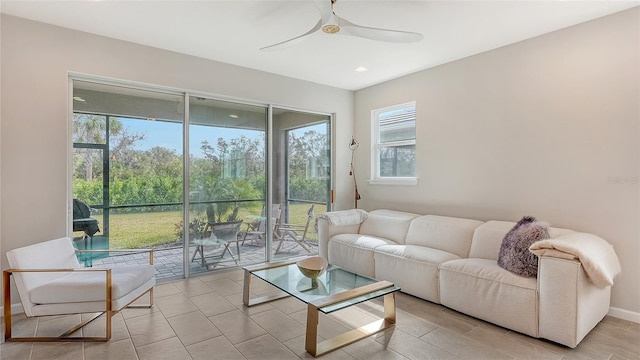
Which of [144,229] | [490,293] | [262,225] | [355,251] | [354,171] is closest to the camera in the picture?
[490,293]

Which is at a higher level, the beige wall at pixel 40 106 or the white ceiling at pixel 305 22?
the white ceiling at pixel 305 22

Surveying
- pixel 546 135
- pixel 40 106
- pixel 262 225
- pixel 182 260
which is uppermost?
pixel 40 106

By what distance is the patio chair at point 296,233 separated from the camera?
4.71 metres

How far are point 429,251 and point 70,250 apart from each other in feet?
11.3

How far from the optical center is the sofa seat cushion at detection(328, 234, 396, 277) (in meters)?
3.76

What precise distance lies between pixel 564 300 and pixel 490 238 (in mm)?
901

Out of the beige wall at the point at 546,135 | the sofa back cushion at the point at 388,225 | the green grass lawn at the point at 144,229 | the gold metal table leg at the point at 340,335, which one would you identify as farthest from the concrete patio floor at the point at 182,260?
the beige wall at the point at 546,135

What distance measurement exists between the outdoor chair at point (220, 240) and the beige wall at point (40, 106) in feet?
4.61

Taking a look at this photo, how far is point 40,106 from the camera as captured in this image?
300cm

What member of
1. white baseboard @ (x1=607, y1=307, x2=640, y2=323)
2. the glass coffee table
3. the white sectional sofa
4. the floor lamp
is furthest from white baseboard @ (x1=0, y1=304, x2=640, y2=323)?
the floor lamp

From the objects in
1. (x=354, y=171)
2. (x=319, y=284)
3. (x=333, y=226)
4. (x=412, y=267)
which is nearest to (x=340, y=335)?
(x=319, y=284)

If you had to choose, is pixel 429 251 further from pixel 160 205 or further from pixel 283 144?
pixel 160 205

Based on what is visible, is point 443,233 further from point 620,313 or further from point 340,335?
point 340,335

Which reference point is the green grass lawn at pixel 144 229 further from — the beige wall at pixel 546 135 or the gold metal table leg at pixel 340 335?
the beige wall at pixel 546 135
